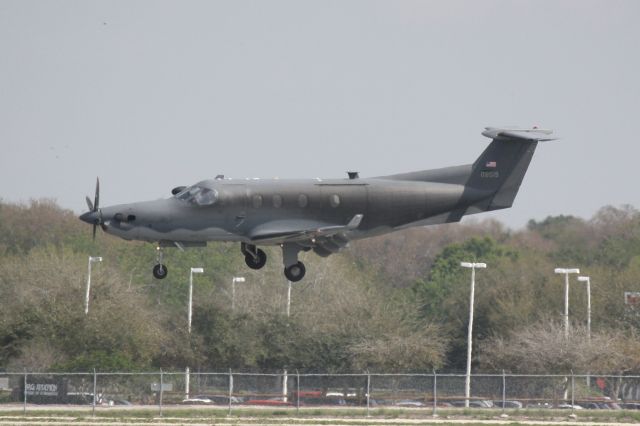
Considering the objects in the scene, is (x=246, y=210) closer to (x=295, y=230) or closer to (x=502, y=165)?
(x=295, y=230)

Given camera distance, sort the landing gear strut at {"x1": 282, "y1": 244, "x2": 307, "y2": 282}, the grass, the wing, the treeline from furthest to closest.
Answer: the treeline < the grass < the landing gear strut at {"x1": 282, "y1": 244, "x2": 307, "y2": 282} < the wing

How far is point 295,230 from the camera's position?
5422 centimetres

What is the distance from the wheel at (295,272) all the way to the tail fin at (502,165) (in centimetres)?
766

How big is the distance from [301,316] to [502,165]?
3799cm

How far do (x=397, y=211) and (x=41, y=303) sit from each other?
134 ft

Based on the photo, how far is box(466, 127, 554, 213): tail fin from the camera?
5881 centimetres

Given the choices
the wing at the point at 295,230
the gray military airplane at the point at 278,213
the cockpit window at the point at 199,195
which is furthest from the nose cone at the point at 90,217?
the wing at the point at 295,230

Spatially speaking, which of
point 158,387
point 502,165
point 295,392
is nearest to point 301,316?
point 295,392

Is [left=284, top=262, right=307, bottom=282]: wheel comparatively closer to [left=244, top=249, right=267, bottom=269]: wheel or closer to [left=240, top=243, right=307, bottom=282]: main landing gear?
[left=240, top=243, right=307, bottom=282]: main landing gear

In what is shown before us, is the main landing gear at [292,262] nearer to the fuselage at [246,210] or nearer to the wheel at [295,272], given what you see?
the wheel at [295,272]

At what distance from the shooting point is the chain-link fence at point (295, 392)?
70938 mm

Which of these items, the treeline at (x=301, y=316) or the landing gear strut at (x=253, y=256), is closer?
the landing gear strut at (x=253, y=256)

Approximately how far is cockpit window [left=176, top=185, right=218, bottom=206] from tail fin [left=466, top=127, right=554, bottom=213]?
10602 mm

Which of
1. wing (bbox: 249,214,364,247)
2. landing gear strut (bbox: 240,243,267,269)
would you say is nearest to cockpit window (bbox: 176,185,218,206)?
wing (bbox: 249,214,364,247)
